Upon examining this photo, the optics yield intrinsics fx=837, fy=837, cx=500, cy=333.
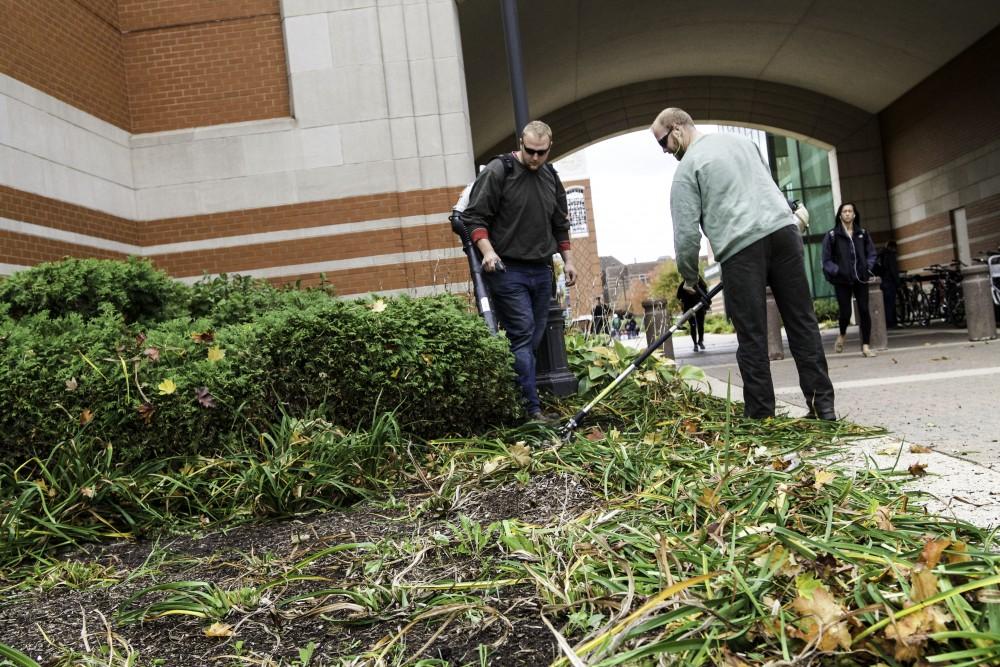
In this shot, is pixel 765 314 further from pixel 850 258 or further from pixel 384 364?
pixel 850 258

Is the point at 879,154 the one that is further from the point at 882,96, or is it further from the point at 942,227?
the point at 942,227

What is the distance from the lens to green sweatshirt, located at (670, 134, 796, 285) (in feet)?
15.8

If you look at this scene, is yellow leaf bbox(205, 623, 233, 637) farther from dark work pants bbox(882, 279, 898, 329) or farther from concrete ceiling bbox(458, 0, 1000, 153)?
dark work pants bbox(882, 279, 898, 329)

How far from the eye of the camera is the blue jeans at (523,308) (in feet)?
17.0

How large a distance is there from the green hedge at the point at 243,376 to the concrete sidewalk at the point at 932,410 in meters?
1.48

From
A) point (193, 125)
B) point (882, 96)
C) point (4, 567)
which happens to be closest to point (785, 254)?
point (4, 567)

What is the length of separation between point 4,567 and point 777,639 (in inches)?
113

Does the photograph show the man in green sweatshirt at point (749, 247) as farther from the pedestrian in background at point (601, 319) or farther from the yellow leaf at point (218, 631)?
the yellow leaf at point (218, 631)

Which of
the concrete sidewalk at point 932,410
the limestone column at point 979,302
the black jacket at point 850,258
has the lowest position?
the concrete sidewalk at point 932,410

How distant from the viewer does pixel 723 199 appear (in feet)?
15.9

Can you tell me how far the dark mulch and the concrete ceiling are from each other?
10412mm

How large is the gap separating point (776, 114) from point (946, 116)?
4532 millimetres

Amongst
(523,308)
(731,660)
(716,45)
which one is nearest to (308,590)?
(731,660)

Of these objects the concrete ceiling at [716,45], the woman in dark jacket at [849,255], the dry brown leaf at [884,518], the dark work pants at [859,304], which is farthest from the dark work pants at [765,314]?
the concrete ceiling at [716,45]
